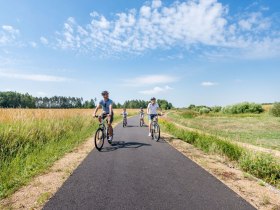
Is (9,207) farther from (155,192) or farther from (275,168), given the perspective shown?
(275,168)

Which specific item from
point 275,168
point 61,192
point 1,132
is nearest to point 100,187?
point 61,192

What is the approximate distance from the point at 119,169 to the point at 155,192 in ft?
6.91

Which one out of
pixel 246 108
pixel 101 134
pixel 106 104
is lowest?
pixel 101 134

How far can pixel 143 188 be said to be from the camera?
5422 mm

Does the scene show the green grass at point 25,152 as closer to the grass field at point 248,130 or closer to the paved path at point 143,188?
the paved path at point 143,188

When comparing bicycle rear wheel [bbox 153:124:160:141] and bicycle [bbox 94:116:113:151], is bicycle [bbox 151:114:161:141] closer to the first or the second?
bicycle rear wheel [bbox 153:124:160:141]

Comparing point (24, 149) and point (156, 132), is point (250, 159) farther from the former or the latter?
point (24, 149)

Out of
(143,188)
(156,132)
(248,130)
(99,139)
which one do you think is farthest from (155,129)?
(248,130)

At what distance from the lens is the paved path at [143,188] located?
179 inches

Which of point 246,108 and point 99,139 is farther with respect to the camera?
point 246,108

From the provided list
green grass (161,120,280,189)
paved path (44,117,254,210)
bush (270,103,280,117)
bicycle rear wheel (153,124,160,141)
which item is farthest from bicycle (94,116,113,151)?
bush (270,103,280,117)

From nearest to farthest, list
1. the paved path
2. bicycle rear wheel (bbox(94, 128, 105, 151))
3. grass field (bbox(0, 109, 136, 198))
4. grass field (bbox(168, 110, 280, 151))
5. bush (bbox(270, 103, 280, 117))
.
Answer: the paved path, grass field (bbox(0, 109, 136, 198)), bicycle rear wheel (bbox(94, 128, 105, 151)), grass field (bbox(168, 110, 280, 151)), bush (bbox(270, 103, 280, 117))

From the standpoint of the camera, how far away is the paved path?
4535mm

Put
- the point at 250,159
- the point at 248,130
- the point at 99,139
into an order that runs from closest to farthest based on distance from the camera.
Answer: the point at 250,159
the point at 99,139
the point at 248,130
